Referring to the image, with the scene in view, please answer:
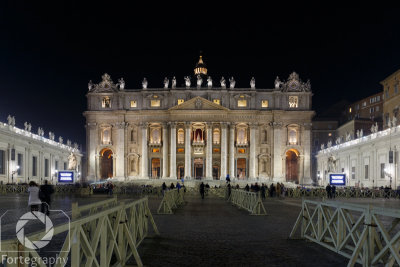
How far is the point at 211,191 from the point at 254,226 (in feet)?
101

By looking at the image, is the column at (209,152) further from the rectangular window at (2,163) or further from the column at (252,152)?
the rectangular window at (2,163)

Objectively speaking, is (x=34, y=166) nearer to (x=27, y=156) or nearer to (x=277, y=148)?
(x=27, y=156)

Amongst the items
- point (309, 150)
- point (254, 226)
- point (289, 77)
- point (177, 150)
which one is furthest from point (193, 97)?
point (254, 226)

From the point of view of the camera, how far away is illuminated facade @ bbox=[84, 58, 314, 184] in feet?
255

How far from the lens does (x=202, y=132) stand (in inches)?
3130

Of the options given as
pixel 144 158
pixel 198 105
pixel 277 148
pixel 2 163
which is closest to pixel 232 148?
pixel 277 148

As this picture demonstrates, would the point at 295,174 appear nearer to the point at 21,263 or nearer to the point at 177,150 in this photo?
the point at 177,150

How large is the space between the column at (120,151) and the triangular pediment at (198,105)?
11.2 metres

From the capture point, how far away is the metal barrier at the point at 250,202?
69.9 feet

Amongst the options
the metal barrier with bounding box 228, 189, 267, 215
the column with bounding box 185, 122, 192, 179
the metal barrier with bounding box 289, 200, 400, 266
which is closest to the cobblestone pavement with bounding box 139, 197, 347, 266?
the metal barrier with bounding box 289, 200, 400, 266

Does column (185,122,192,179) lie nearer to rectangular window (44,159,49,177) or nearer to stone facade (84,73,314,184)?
stone facade (84,73,314,184)

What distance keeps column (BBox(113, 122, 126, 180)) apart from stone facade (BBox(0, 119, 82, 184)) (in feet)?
34.3

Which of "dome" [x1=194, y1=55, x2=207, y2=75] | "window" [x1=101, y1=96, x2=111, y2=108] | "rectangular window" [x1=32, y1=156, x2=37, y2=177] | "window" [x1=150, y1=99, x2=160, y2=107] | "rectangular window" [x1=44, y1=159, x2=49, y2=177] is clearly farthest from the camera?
"dome" [x1=194, y1=55, x2=207, y2=75]

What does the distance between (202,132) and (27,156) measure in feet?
108
